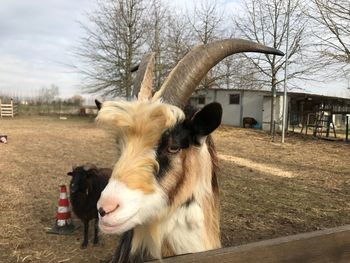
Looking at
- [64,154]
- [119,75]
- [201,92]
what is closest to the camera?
[64,154]

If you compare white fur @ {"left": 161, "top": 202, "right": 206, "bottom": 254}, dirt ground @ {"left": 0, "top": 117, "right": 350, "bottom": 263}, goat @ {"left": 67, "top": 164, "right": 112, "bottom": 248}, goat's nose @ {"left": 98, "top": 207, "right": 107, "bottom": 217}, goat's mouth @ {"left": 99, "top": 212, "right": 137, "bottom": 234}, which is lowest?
dirt ground @ {"left": 0, "top": 117, "right": 350, "bottom": 263}

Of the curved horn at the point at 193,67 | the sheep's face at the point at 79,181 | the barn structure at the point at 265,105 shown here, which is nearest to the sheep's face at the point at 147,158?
the curved horn at the point at 193,67

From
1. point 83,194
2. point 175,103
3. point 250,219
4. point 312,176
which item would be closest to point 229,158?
point 312,176

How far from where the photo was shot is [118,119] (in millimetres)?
2336

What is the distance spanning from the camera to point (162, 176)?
2.32 meters

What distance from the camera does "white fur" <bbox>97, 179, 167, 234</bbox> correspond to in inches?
78.9

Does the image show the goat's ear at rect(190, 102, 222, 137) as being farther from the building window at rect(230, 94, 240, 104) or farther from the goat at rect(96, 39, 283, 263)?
the building window at rect(230, 94, 240, 104)

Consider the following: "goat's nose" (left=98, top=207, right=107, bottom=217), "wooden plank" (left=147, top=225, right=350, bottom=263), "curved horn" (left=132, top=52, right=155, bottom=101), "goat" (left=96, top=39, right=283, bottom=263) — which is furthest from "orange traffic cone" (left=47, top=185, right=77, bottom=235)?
"wooden plank" (left=147, top=225, right=350, bottom=263)

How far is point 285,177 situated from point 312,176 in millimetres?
964

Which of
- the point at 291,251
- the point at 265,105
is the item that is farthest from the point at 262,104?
the point at 291,251

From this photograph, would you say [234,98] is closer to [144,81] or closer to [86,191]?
[86,191]

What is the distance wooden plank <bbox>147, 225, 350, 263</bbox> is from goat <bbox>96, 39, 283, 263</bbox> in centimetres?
41

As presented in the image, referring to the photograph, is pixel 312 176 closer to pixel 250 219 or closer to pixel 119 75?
pixel 250 219

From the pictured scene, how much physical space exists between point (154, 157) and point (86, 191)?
4.41 metres
